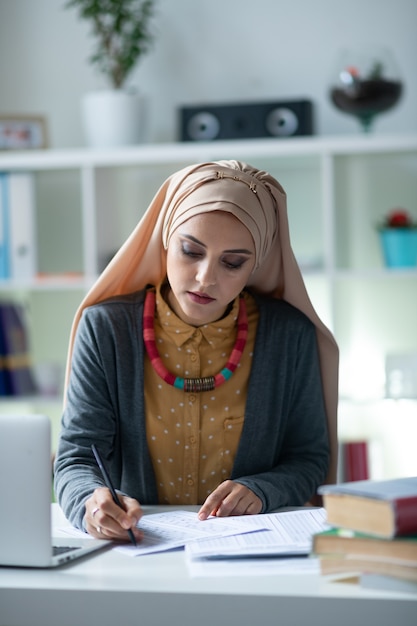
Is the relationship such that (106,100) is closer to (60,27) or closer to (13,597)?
(60,27)

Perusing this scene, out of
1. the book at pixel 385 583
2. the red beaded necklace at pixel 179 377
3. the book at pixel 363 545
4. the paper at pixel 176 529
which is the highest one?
the red beaded necklace at pixel 179 377

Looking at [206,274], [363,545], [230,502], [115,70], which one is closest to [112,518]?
[230,502]

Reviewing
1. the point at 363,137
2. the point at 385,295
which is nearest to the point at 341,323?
the point at 385,295

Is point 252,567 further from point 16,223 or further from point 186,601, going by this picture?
point 16,223

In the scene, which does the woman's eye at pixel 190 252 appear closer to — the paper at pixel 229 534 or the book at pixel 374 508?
the paper at pixel 229 534

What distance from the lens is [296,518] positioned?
141cm

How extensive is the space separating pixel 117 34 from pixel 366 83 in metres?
0.92

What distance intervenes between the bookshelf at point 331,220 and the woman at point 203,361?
1.32 m

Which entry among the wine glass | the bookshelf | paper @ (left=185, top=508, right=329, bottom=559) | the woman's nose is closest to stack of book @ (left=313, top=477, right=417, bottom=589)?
paper @ (left=185, top=508, right=329, bottom=559)

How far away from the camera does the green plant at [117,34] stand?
3273 mm

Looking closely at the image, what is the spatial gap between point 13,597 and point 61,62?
2.82 metres

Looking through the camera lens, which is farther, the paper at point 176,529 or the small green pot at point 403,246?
the small green pot at point 403,246

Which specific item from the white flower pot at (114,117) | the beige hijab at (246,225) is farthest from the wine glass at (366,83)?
the beige hijab at (246,225)

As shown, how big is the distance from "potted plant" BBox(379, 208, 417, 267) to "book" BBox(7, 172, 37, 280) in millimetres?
1258
